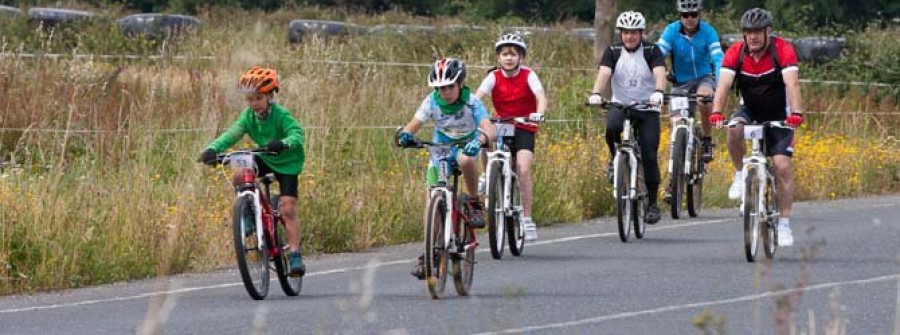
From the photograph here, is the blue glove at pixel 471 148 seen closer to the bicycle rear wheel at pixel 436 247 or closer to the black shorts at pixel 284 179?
the bicycle rear wheel at pixel 436 247

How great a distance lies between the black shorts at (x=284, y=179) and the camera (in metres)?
13.2

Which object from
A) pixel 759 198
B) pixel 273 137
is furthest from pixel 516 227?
pixel 273 137

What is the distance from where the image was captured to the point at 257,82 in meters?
12.8

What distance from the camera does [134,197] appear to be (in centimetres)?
1569

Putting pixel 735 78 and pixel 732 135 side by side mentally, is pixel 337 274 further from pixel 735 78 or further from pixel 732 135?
pixel 732 135

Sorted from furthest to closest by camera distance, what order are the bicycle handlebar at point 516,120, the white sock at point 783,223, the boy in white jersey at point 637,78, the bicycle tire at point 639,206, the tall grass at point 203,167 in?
the boy in white jersey at point 637,78
the bicycle tire at point 639,206
the bicycle handlebar at point 516,120
the white sock at point 783,223
the tall grass at point 203,167

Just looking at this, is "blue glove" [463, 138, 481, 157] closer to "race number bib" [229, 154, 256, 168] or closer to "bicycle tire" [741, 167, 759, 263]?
"race number bib" [229, 154, 256, 168]

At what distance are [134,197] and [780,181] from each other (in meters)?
4.42

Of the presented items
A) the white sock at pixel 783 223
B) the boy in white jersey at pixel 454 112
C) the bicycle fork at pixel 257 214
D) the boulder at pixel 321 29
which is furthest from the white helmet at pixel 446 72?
the boulder at pixel 321 29

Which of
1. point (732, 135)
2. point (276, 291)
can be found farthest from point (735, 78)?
point (276, 291)

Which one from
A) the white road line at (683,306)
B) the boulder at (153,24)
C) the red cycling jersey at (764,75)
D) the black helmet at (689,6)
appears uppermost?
→ the boulder at (153,24)

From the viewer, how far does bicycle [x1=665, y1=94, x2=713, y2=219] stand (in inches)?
752

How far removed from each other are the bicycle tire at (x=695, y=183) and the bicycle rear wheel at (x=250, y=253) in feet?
23.3

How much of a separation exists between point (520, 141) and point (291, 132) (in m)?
3.49
